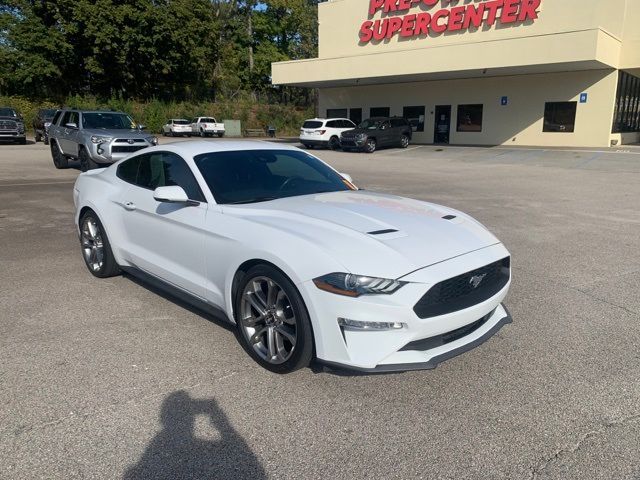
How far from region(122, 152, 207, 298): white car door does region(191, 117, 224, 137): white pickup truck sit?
38.4m

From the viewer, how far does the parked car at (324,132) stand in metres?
27.9

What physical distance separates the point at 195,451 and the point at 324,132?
26.1 meters

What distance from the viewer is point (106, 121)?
50.1 feet

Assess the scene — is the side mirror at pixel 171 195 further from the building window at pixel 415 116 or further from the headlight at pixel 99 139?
the building window at pixel 415 116

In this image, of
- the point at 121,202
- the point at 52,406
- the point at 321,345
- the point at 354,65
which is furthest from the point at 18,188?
the point at 354,65

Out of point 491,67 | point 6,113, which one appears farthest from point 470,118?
point 6,113

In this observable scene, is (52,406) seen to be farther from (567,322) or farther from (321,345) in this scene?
(567,322)

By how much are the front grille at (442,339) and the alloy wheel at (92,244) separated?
12.1ft

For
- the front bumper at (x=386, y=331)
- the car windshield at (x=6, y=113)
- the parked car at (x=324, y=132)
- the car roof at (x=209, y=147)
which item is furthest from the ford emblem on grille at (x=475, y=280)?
the car windshield at (x=6, y=113)

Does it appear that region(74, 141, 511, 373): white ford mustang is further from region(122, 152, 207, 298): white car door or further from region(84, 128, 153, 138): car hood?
region(84, 128, 153, 138): car hood

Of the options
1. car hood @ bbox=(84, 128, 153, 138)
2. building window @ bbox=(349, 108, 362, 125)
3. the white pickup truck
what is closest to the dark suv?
building window @ bbox=(349, 108, 362, 125)

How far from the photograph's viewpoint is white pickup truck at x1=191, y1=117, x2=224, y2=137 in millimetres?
41812

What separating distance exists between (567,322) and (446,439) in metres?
2.21

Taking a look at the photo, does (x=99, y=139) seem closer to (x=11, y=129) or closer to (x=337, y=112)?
(x=11, y=129)
